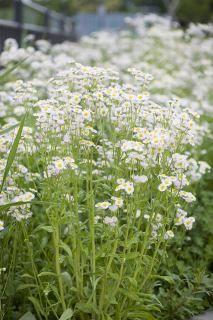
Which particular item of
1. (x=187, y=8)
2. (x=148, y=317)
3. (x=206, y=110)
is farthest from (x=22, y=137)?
(x=187, y=8)

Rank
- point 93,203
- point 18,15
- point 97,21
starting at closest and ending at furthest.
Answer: point 93,203 → point 18,15 → point 97,21

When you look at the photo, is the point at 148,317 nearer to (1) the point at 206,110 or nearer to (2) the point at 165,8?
(1) the point at 206,110

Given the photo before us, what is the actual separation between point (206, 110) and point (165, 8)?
3407cm

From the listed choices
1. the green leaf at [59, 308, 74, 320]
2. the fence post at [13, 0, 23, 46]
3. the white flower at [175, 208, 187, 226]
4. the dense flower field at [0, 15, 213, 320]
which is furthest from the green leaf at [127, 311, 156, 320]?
the fence post at [13, 0, 23, 46]

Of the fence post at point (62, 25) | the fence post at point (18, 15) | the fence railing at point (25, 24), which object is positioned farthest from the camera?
the fence post at point (62, 25)

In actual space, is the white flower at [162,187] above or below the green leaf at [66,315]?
above

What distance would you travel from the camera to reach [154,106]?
2941 millimetres

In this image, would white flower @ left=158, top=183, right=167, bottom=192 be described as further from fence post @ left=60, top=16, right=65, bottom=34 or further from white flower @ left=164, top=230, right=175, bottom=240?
fence post @ left=60, top=16, right=65, bottom=34

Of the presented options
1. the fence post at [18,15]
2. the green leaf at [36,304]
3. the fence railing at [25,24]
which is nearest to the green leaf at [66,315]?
the green leaf at [36,304]

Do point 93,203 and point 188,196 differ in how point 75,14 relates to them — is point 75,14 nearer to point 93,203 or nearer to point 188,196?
point 188,196

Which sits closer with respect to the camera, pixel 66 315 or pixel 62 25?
pixel 66 315

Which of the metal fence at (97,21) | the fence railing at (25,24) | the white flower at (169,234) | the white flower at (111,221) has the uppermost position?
the white flower at (111,221)

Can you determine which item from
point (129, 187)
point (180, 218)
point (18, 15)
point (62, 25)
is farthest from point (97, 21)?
point (129, 187)

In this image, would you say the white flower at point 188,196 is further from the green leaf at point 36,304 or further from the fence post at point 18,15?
the fence post at point 18,15
